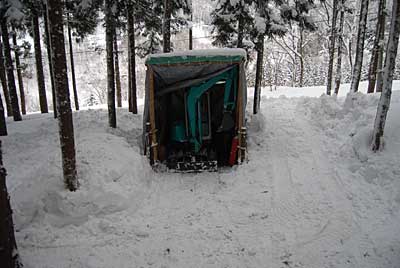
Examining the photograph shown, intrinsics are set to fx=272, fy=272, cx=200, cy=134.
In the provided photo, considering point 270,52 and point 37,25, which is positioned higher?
point 37,25

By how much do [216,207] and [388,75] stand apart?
4.62 meters

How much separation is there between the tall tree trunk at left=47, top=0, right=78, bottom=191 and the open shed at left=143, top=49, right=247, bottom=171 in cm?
233

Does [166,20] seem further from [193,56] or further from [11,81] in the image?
[11,81]

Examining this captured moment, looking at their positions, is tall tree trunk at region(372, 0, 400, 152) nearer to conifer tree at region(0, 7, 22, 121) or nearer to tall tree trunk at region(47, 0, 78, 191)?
tall tree trunk at region(47, 0, 78, 191)

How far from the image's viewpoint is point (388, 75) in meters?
5.84

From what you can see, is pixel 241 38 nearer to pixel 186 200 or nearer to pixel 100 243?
pixel 186 200

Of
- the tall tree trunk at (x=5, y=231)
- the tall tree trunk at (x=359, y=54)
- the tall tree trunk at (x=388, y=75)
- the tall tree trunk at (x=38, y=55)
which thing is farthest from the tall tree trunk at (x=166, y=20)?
the tall tree trunk at (x=5, y=231)

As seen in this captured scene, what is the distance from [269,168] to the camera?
6.81m

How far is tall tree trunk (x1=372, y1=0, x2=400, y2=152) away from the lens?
5699 mm

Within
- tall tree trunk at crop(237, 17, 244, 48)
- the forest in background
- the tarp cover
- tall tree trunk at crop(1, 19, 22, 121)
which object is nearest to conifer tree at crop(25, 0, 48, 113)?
tall tree trunk at crop(1, 19, 22, 121)

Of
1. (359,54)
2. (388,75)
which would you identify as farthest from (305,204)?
(359,54)

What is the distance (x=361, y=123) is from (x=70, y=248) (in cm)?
752

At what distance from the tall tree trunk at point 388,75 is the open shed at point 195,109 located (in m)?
2.96

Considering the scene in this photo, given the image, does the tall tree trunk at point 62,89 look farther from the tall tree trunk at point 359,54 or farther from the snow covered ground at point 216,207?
the tall tree trunk at point 359,54
